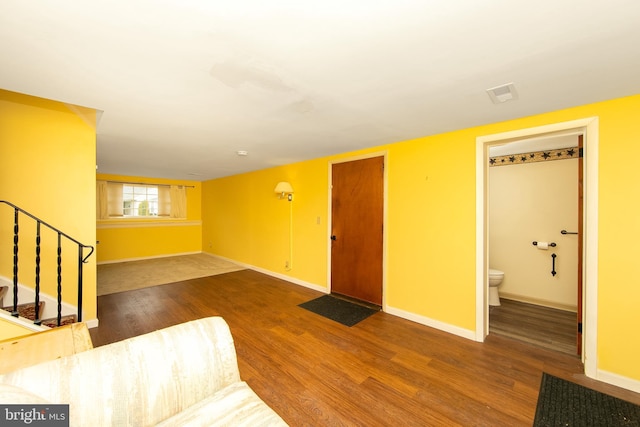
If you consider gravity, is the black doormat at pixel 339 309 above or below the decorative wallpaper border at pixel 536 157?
below

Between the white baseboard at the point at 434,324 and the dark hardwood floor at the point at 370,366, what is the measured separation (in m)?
0.08

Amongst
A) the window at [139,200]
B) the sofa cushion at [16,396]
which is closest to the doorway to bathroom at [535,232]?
the sofa cushion at [16,396]

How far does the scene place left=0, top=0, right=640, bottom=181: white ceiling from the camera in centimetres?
109

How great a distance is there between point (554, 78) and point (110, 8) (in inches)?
100

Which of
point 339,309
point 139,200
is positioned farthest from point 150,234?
point 339,309

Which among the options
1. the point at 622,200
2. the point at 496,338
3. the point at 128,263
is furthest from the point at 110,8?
the point at 128,263

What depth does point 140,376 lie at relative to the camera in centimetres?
104

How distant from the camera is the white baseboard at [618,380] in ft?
5.93

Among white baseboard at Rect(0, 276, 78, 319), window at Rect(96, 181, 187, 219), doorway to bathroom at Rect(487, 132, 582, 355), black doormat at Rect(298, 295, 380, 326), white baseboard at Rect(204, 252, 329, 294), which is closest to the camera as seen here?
white baseboard at Rect(0, 276, 78, 319)

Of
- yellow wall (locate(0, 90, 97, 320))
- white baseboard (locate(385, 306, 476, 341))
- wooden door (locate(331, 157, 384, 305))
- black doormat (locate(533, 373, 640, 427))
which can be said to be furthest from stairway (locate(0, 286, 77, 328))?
black doormat (locate(533, 373, 640, 427))

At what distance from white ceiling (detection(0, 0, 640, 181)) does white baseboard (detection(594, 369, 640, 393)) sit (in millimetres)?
2163

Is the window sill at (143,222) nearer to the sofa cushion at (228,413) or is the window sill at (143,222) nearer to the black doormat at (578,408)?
the sofa cushion at (228,413)

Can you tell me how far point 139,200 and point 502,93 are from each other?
7709 millimetres

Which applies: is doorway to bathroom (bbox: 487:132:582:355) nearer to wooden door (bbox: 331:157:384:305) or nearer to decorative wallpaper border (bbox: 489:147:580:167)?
decorative wallpaper border (bbox: 489:147:580:167)
